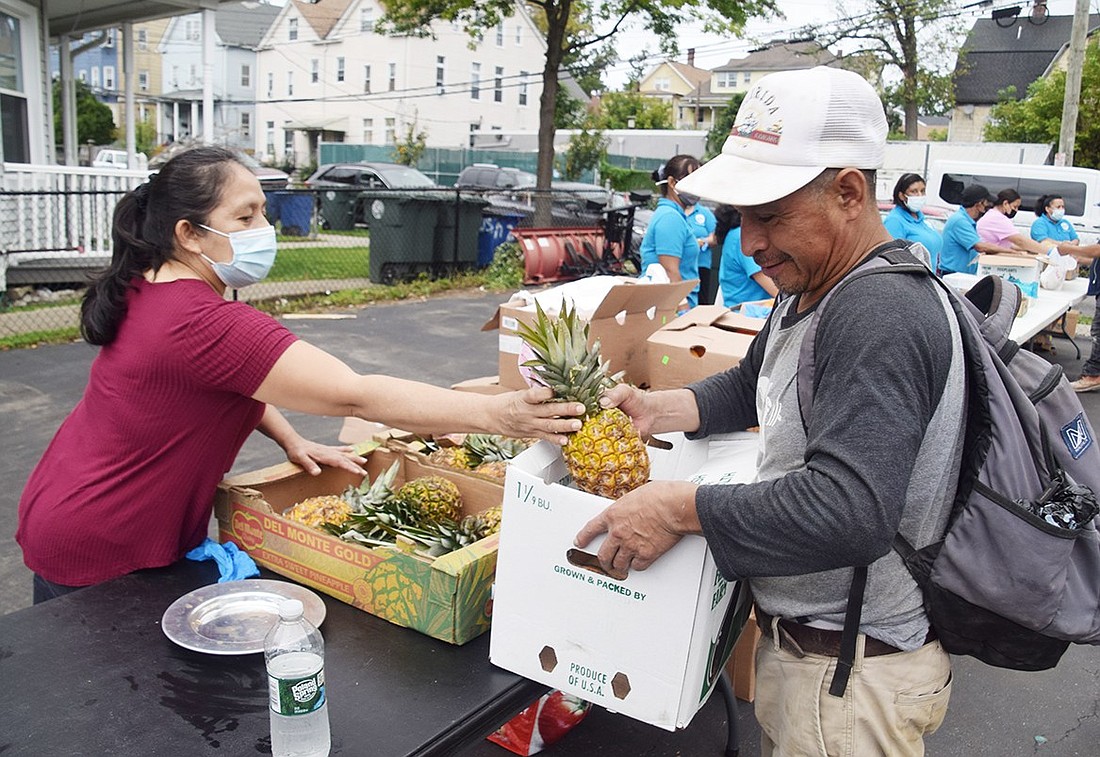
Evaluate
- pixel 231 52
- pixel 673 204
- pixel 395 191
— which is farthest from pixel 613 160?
pixel 673 204

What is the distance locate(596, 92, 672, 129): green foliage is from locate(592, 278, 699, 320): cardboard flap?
2276 inches

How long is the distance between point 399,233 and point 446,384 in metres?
6.38

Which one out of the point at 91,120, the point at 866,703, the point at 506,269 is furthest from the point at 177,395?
the point at 91,120

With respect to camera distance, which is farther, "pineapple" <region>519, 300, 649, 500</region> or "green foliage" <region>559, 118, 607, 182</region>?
"green foliage" <region>559, 118, 607, 182</region>

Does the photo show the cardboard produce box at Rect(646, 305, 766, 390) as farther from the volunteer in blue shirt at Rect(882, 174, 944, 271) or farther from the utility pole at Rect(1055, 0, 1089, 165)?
the utility pole at Rect(1055, 0, 1089, 165)

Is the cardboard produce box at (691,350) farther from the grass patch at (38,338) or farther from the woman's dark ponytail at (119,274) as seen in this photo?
the grass patch at (38,338)

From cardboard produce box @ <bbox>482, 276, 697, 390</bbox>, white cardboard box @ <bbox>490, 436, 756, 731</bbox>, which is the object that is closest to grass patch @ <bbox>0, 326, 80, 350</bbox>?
cardboard produce box @ <bbox>482, 276, 697, 390</bbox>

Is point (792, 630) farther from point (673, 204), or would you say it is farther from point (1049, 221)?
point (1049, 221)

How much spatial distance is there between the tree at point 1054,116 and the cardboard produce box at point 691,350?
2637 cm

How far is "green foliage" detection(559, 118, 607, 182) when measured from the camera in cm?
3412

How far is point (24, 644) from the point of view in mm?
2178

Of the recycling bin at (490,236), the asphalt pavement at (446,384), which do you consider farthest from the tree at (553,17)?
the asphalt pavement at (446,384)

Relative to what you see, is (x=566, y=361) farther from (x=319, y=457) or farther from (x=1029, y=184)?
(x=1029, y=184)

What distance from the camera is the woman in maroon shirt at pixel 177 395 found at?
91.1 inches
